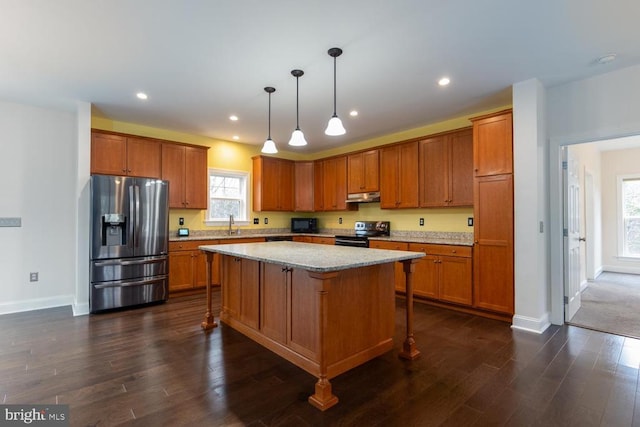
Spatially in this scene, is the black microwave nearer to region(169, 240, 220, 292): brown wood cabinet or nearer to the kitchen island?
region(169, 240, 220, 292): brown wood cabinet

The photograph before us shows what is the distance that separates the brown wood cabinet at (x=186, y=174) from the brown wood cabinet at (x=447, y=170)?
3.65 meters

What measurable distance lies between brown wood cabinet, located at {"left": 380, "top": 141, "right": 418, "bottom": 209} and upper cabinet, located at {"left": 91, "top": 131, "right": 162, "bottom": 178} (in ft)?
12.0

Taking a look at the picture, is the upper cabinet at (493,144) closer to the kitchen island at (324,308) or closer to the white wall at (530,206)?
the white wall at (530,206)

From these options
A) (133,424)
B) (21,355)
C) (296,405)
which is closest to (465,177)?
(296,405)

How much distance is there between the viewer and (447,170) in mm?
4523

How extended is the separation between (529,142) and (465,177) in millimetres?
1010

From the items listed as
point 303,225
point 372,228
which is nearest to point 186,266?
point 303,225

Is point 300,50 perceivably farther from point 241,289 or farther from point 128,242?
point 128,242

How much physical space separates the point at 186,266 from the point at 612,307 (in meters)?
6.04

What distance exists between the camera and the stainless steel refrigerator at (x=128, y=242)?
405cm

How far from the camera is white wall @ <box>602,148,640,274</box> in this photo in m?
6.56

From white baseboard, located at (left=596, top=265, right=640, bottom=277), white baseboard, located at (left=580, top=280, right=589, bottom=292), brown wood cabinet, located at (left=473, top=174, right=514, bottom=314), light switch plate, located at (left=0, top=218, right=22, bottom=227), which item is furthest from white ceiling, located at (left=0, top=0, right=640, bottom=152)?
white baseboard, located at (left=596, top=265, right=640, bottom=277)

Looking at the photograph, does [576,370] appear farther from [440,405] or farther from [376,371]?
[376,371]

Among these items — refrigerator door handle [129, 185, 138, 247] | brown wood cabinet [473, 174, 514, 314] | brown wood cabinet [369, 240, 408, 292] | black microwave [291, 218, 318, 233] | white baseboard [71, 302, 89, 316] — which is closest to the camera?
brown wood cabinet [473, 174, 514, 314]
